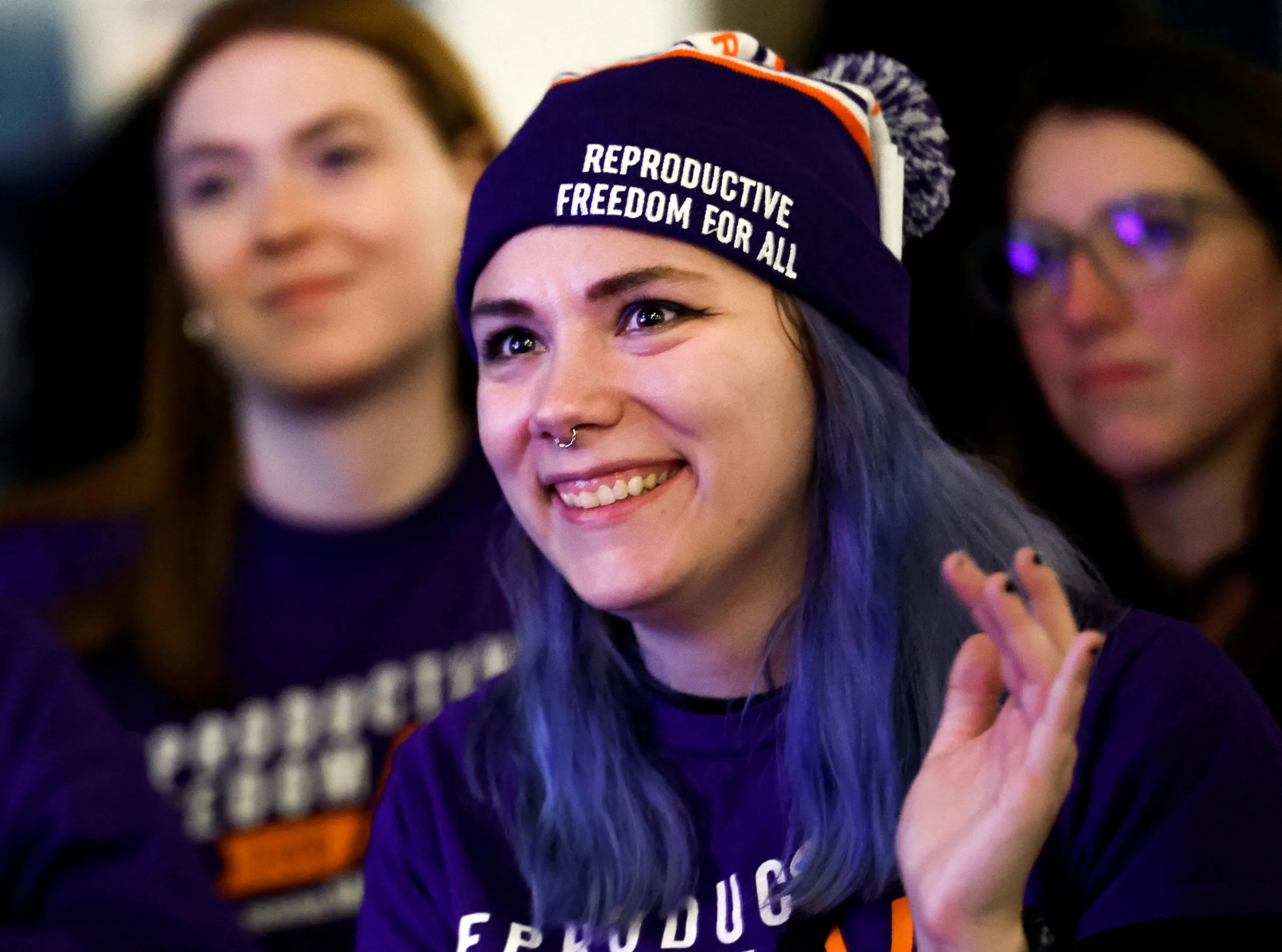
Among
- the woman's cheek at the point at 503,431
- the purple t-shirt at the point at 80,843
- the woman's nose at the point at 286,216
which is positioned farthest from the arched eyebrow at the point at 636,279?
the woman's nose at the point at 286,216

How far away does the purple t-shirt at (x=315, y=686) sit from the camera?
1.85m

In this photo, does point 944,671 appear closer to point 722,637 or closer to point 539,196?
point 722,637

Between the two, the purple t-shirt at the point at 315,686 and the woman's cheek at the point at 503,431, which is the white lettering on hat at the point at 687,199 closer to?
the woman's cheek at the point at 503,431

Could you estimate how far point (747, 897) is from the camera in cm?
117

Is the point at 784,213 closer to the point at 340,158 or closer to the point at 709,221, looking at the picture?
the point at 709,221

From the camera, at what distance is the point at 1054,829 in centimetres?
110

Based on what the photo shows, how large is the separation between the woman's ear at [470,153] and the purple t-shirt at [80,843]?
Result: 835 mm

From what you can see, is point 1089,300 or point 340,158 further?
point 340,158

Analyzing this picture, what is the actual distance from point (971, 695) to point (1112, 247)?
73 cm

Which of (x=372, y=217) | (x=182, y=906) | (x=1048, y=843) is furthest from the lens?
(x=372, y=217)

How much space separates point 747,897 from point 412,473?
0.97 metres

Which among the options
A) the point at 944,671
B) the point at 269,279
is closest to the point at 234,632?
the point at 269,279

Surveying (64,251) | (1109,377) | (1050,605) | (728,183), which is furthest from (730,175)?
(64,251)

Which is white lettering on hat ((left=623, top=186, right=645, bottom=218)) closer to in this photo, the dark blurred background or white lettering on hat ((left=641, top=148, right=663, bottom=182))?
white lettering on hat ((left=641, top=148, right=663, bottom=182))
